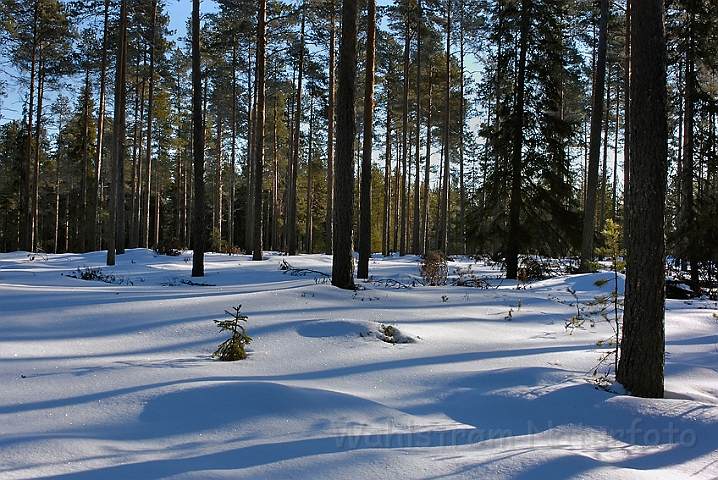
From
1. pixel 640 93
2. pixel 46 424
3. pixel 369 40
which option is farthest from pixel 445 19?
pixel 46 424

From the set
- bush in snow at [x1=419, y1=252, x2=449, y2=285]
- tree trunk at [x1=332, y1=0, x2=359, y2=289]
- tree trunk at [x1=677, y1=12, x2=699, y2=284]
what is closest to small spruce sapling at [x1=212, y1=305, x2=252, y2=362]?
tree trunk at [x1=332, y1=0, x2=359, y2=289]

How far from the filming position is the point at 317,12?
17.2m

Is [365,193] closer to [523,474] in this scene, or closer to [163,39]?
[523,474]

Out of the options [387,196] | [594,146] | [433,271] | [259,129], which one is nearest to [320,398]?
[433,271]

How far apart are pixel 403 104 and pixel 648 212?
19.8m

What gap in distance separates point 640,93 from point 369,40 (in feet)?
30.7

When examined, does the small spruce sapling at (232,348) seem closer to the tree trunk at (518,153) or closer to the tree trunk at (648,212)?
the tree trunk at (648,212)

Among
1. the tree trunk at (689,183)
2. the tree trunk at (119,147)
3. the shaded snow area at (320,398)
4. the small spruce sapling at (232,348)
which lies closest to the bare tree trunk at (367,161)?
the shaded snow area at (320,398)

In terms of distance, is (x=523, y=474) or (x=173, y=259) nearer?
(x=523, y=474)

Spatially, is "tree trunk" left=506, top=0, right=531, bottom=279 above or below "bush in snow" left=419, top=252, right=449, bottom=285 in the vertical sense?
above

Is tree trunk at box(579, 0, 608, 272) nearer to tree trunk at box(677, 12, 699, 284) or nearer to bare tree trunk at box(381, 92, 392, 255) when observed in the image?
tree trunk at box(677, 12, 699, 284)

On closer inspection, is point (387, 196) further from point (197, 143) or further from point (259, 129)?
point (197, 143)

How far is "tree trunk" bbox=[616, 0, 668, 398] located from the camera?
4.04 meters

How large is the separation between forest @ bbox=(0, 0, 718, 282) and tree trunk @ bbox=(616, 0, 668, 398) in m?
0.27
